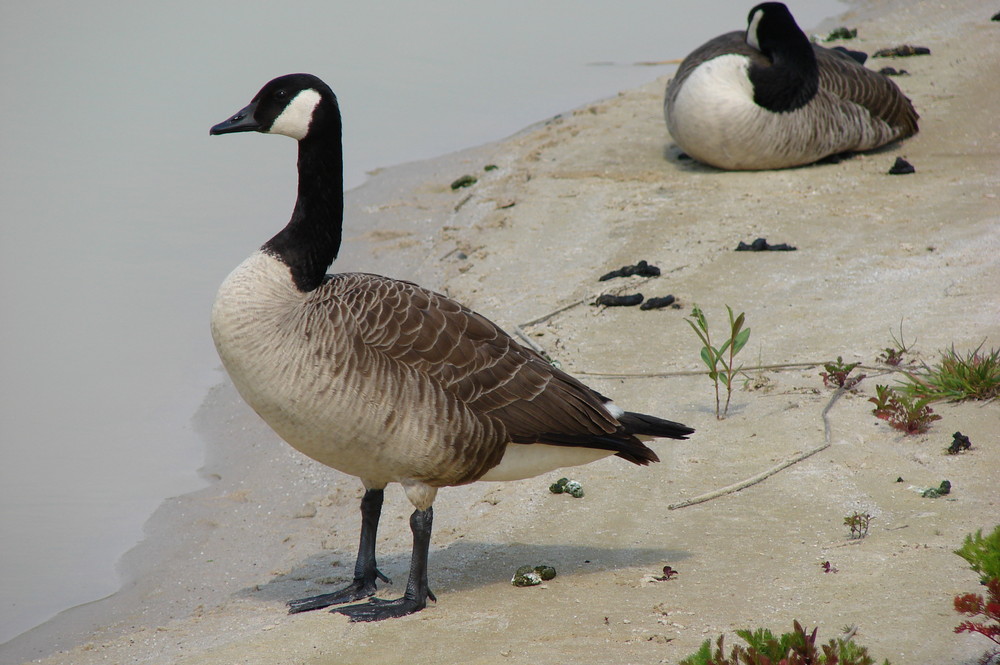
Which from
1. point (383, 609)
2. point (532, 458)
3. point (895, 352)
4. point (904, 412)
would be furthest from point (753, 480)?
point (383, 609)

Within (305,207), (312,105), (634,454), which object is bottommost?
(634,454)

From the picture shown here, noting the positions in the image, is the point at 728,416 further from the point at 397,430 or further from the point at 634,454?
the point at 397,430

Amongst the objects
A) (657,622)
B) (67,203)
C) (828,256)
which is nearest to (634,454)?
(657,622)

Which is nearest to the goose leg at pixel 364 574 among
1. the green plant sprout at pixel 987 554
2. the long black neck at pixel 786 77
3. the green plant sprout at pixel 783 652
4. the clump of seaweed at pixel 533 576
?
the clump of seaweed at pixel 533 576

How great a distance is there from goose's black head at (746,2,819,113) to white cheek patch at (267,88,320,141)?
6338 millimetres

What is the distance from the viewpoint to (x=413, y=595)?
180 inches

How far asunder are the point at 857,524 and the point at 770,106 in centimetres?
623

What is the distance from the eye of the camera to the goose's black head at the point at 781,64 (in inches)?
394

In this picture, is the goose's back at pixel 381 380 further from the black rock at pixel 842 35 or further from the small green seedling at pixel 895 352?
the black rock at pixel 842 35

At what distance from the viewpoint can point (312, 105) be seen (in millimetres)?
4770

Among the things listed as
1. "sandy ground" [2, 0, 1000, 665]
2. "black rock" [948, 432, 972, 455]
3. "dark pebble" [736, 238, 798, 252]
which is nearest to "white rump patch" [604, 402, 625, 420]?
"sandy ground" [2, 0, 1000, 665]

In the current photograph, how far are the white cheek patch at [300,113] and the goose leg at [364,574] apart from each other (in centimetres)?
173

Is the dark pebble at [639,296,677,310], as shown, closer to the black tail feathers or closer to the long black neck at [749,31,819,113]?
the black tail feathers

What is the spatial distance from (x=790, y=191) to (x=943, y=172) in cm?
141
